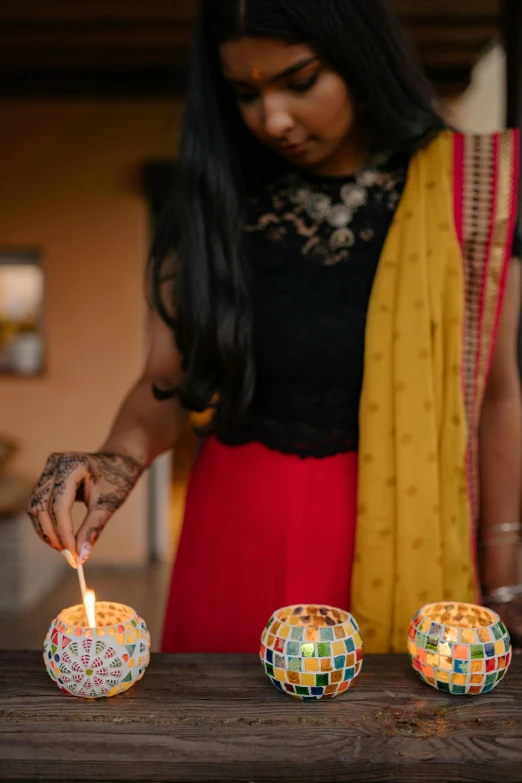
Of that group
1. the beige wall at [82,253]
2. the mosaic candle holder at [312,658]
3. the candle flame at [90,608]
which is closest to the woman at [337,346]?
the candle flame at [90,608]

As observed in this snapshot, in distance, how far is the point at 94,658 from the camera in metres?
0.76

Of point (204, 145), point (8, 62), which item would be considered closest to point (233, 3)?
point (204, 145)

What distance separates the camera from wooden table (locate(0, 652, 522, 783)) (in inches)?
26.0

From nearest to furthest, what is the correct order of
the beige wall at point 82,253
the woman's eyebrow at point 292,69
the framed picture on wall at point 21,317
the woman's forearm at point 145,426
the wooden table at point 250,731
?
the wooden table at point 250,731, the woman's eyebrow at point 292,69, the woman's forearm at point 145,426, the beige wall at point 82,253, the framed picture on wall at point 21,317

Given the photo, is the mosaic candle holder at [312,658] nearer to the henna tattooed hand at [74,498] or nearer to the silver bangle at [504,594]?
the henna tattooed hand at [74,498]

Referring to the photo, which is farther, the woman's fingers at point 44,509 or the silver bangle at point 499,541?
the silver bangle at point 499,541

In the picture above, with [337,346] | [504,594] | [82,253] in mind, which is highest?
[82,253]

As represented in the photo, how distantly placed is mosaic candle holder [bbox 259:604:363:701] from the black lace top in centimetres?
44

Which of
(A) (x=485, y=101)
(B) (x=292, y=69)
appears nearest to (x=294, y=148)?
(B) (x=292, y=69)

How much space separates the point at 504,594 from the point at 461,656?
40 cm

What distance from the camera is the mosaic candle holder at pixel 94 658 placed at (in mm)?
762

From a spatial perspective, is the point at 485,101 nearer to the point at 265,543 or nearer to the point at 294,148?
the point at 294,148

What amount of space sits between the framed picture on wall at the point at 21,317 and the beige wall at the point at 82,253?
4.6 inches

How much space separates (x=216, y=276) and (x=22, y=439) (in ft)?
10.9
